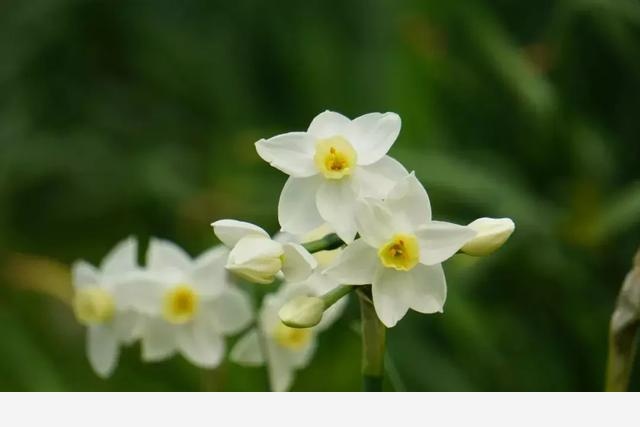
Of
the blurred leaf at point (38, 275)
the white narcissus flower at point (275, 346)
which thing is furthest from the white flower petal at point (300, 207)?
the blurred leaf at point (38, 275)

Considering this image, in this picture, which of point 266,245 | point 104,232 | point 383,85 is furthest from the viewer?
point 104,232

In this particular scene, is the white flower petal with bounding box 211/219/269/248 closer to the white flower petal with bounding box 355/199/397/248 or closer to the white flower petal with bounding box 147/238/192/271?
the white flower petal with bounding box 355/199/397/248

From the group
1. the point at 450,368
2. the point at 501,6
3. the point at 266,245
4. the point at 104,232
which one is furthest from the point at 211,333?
the point at 104,232

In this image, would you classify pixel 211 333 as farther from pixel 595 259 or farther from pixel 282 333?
pixel 595 259

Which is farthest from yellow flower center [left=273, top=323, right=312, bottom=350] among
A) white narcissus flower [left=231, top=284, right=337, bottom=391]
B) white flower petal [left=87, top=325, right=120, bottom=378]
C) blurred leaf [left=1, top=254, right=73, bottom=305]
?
blurred leaf [left=1, top=254, right=73, bottom=305]

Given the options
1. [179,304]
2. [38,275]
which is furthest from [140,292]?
[38,275]

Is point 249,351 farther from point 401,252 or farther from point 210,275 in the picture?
point 401,252

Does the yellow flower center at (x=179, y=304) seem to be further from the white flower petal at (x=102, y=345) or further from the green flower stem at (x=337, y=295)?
the green flower stem at (x=337, y=295)

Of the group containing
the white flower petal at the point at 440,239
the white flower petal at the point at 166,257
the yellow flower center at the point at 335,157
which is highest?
the white flower petal at the point at 166,257
